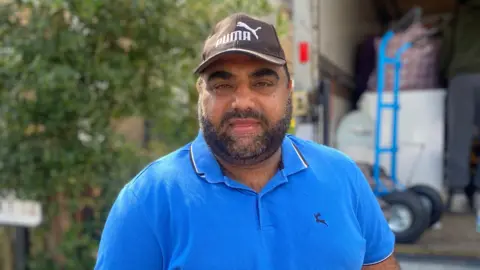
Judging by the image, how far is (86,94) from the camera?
97.7 inches

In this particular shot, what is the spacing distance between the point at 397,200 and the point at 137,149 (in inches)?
86.3

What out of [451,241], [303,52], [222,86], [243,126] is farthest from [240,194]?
[451,241]

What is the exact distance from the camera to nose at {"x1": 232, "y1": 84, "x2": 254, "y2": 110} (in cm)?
135

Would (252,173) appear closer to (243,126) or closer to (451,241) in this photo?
(243,126)

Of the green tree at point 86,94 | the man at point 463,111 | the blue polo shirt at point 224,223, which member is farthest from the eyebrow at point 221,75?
the man at point 463,111

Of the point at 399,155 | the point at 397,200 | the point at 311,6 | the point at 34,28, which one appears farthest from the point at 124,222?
the point at 399,155

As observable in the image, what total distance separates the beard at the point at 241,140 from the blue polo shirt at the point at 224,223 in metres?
0.05

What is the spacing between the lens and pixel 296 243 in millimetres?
1302

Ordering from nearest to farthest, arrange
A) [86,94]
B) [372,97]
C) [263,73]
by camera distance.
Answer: [263,73] < [86,94] < [372,97]

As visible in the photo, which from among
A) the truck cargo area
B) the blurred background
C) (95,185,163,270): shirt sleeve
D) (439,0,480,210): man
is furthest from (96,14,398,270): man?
(439,0,480,210): man

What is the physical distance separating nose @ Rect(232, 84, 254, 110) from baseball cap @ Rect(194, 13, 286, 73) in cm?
10

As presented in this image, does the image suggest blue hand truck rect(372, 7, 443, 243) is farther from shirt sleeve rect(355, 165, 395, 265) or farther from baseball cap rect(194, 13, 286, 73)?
baseball cap rect(194, 13, 286, 73)

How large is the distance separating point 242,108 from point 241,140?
93 mm

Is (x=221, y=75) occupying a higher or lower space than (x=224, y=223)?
higher
